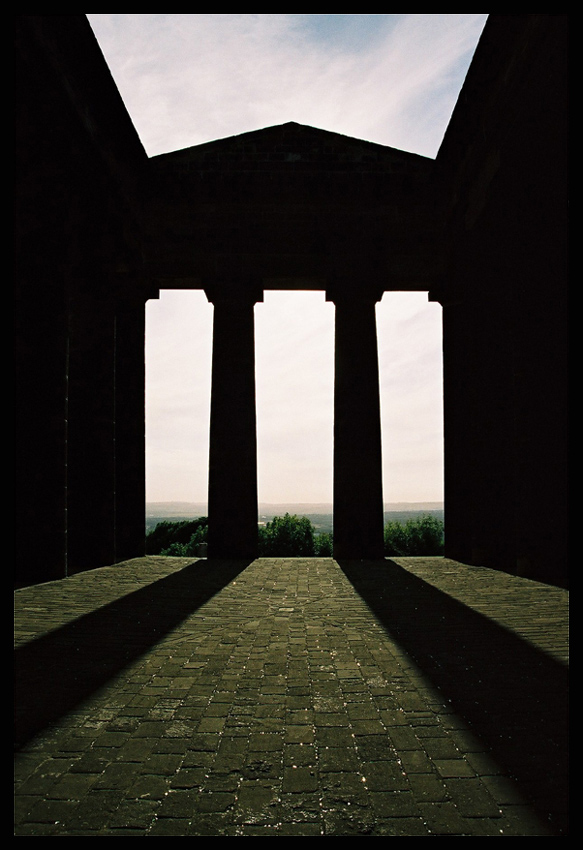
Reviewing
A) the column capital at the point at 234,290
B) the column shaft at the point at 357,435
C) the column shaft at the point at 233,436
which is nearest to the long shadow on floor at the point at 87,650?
the column shaft at the point at 233,436

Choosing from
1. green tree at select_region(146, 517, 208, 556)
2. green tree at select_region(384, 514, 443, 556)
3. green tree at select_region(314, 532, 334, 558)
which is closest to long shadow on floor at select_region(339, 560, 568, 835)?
green tree at select_region(314, 532, 334, 558)

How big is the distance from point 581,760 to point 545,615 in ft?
18.8

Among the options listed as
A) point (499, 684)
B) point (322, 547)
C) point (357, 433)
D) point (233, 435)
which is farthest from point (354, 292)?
point (499, 684)

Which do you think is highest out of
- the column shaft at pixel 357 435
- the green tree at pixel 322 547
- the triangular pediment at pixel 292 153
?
the triangular pediment at pixel 292 153

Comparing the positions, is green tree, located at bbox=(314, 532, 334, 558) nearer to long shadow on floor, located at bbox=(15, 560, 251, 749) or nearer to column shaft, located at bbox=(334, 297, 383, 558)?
column shaft, located at bbox=(334, 297, 383, 558)

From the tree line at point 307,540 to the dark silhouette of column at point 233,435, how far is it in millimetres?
2980

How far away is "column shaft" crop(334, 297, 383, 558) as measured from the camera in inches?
593

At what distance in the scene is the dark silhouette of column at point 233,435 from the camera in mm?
15094

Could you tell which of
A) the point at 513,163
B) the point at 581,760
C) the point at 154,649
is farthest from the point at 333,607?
the point at 513,163

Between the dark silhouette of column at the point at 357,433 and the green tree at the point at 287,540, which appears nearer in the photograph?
the dark silhouette of column at the point at 357,433

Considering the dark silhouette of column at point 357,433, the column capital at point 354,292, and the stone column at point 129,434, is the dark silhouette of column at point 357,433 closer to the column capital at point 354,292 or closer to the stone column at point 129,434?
the column capital at point 354,292

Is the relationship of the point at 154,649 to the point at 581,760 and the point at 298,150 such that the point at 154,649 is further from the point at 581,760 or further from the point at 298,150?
the point at 298,150

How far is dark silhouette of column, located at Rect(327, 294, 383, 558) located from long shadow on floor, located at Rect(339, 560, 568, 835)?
618 centimetres

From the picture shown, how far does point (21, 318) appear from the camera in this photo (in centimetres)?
1054
